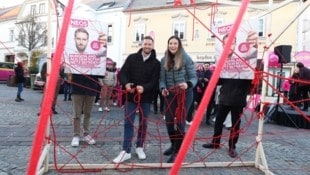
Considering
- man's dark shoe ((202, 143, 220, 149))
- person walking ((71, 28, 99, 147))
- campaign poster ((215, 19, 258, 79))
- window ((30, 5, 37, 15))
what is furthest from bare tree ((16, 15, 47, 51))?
campaign poster ((215, 19, 258, 79))

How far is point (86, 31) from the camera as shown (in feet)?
17.5

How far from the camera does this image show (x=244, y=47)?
517cm

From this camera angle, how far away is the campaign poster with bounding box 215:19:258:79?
5109 millimetres

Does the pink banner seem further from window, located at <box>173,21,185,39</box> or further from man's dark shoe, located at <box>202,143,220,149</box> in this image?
window, located at <box>173,21,185,39</box>

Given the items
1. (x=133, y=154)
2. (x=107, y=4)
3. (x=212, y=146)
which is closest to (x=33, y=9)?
(x=107, y=4)

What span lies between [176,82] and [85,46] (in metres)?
1.35

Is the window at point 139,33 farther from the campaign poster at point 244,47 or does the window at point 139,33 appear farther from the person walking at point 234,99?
the campaign poster at point 244,47

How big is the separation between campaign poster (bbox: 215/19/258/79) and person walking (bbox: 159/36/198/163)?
1.60ft

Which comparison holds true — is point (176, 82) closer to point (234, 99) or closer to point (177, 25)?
point (234, 99)

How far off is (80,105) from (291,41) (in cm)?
2222

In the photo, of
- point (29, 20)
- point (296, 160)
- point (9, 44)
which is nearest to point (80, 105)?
point (296, 160)

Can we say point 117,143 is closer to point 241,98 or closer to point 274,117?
point 241,98

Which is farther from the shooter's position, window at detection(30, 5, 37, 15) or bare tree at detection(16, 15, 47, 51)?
window at detection(30, 5, 37, 15)

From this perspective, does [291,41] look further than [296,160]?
Yes
